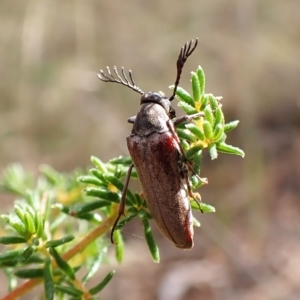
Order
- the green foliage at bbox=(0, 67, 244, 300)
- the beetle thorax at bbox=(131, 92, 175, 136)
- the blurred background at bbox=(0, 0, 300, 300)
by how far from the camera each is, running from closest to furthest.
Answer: the green foliage at bbox=(0, 67, 244, 300)
the beetle thorax at bbox=(131, 92, 175, 136)
the blurred background at bbox=(0, 0, 300, 300)

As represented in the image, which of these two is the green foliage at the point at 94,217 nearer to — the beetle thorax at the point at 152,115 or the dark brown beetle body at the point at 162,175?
the dark brown beetle body at the point at 162,175

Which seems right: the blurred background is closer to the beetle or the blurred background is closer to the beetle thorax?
the beetle thorax

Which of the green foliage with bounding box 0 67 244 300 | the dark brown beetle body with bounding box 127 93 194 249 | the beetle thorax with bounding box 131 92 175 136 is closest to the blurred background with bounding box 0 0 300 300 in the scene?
the beetle thorax with bounding box 131 92 175 136

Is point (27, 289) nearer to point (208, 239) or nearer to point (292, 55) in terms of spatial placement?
point (208, 239)

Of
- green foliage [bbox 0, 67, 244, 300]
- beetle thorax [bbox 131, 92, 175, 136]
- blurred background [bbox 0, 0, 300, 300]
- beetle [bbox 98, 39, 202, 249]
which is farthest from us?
blurred background [bbox 0, 0, 300, 300]

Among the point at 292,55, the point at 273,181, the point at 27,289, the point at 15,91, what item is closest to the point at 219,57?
the point at 292,55

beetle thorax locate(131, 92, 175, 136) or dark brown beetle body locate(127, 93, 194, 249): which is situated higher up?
beetle thorax locate(131, 92, 175, 136)

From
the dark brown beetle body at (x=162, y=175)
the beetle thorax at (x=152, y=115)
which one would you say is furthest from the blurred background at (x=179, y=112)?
the dark brown beetle body at (x=162, y=175)
